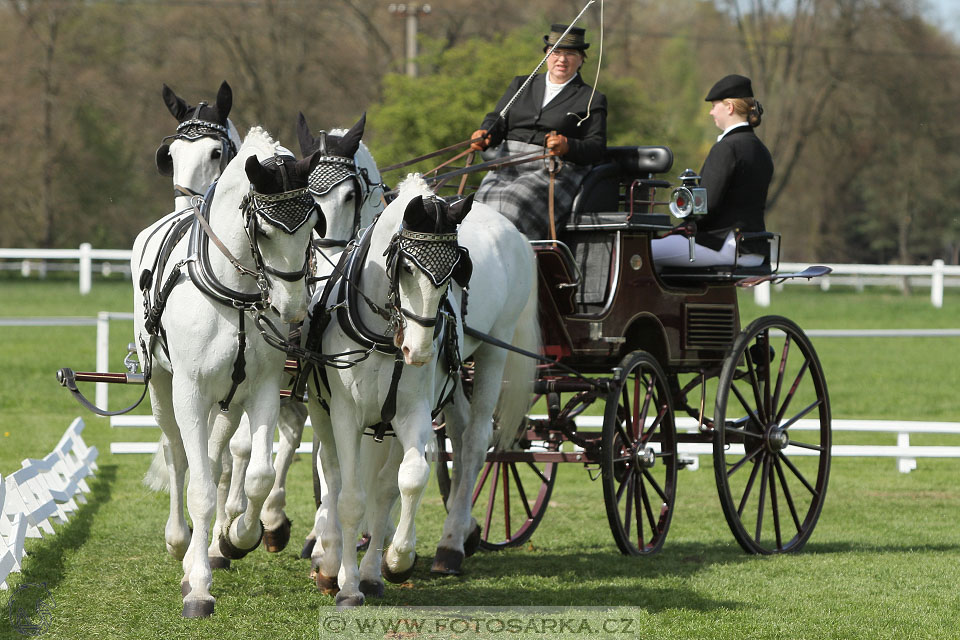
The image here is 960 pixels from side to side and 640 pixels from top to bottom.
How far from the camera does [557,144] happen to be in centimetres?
678

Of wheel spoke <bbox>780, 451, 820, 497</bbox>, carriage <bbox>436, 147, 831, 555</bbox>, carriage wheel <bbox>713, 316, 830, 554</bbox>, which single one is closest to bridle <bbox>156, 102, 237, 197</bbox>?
carriage <bbox>436, 147, 831, 555</bbox>

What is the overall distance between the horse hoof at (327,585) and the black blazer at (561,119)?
268 cm

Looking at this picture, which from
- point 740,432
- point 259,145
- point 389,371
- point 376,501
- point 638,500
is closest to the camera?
point 389,371

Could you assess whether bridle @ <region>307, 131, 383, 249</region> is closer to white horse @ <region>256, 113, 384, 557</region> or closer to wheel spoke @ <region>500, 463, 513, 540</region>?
white horse @ <region>256, 113, 384, 557</region>

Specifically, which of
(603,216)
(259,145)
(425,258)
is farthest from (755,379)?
(259,145)

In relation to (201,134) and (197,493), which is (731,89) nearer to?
(201,134)

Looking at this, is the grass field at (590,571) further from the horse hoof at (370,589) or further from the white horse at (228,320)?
the white horse at (228,320)

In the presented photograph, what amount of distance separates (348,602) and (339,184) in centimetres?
197

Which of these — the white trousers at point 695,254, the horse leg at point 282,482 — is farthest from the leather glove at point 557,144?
the horse leg at point 282,482

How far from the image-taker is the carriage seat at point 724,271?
294 inches

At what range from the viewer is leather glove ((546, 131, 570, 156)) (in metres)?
6.78

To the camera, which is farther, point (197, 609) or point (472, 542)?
point (472, 542)

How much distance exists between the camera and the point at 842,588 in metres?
6.20

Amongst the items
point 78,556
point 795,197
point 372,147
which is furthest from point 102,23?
point 78,556
